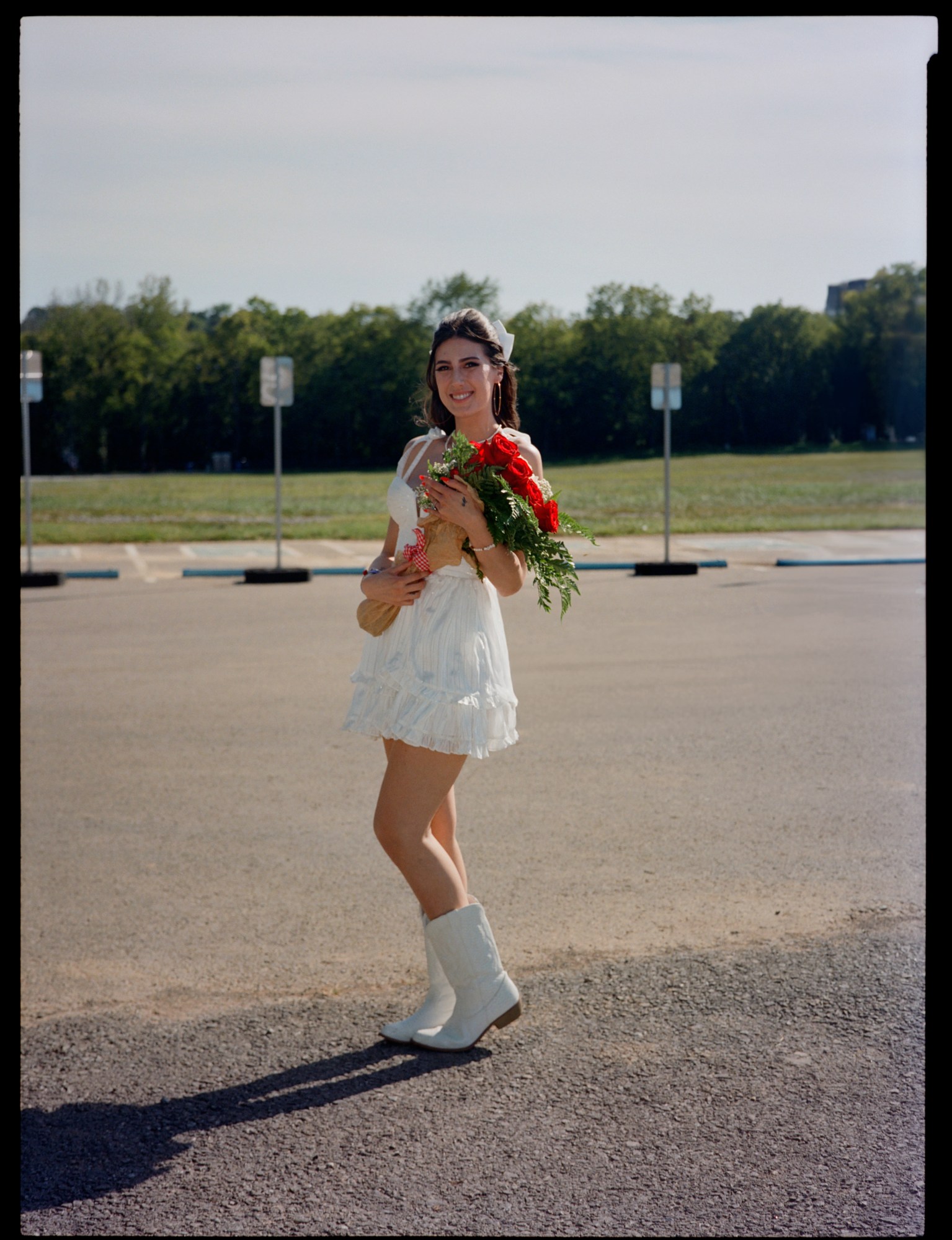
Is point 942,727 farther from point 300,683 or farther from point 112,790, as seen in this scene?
point 300,683

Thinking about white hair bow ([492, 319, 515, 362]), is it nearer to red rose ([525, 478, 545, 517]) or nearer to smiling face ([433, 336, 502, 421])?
smiling face ([433, 336, 502, 421])

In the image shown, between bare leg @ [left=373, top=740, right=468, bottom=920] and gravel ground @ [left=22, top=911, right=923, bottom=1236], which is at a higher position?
bare leg @ [left=373, top=740, right=468, bottom=920]

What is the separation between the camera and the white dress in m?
3.34

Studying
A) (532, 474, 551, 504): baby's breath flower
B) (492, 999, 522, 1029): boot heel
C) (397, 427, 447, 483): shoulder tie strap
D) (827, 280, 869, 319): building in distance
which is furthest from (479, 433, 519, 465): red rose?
(827, 280, 869, 319): building in distance

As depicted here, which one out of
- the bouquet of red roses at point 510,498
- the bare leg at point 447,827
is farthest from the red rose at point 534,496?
the bare leg at point 447,827

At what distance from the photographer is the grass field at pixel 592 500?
85.7ft

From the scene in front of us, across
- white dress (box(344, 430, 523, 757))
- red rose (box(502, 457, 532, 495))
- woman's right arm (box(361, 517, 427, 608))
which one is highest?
red rose (box(502, 457, 532, 495))

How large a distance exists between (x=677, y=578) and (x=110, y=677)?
895cm

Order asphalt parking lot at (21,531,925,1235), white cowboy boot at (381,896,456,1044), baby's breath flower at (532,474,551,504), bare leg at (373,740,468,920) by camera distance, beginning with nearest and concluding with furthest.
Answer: asphalt parking lot at (21,531,925,1235)
baby's breath flower at (532,474,551,504)
bare leg at (373,740,468,920)
white cowboy boot at (381,896,456,1044)

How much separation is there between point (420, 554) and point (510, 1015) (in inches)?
49.8

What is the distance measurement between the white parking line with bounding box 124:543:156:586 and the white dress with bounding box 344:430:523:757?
13506 mm

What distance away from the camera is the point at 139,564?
19328 mm

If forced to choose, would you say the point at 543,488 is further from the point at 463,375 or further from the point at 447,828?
the point at 447,828

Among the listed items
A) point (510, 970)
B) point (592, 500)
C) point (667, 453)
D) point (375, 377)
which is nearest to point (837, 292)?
point (375, 377)
